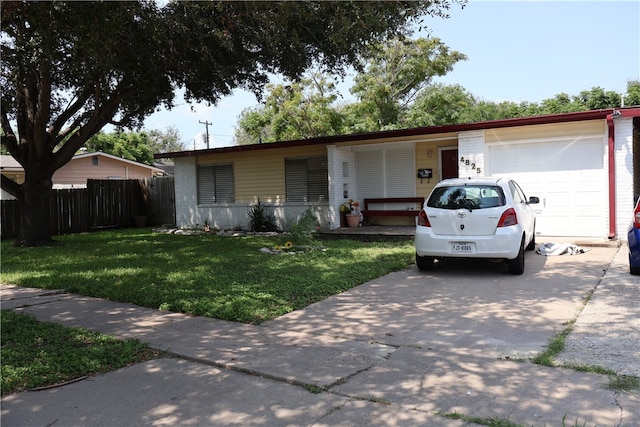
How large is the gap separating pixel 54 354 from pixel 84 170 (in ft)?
81.5

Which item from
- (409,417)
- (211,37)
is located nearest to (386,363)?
(409,417)

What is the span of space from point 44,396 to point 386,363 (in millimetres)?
2786

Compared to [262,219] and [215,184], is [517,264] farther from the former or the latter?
[215,184]

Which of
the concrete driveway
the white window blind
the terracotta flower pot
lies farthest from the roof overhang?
the concrete driveway

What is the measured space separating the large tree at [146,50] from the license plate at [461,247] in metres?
3.92

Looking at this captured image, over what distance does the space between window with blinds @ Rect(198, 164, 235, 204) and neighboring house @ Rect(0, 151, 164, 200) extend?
10.1 metres

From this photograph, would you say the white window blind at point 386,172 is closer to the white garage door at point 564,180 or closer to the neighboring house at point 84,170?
the white garage door at point 564,180

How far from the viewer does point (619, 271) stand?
8.20m

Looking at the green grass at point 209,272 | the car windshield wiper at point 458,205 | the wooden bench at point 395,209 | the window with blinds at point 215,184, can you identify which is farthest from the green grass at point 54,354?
the window with blinds at point 215,184

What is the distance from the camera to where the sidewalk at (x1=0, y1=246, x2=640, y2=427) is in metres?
3.48

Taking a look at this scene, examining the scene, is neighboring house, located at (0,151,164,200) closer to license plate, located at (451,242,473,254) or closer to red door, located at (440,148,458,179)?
red door, located at (440,148,458,179)

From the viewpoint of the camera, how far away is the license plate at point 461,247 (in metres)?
8.13

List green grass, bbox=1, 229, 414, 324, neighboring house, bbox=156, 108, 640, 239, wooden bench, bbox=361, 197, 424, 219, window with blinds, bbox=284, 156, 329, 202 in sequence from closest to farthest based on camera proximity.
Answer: green grass, bbox=1, 229, 414, 324 < neighboring house, bbox=156, 108, 640, 239 < wooden bench, bbox=361, 197, 424, 219 < window with blinds, bbox=284, 156, 329, 202

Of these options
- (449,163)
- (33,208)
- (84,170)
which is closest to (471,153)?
(449,163)
